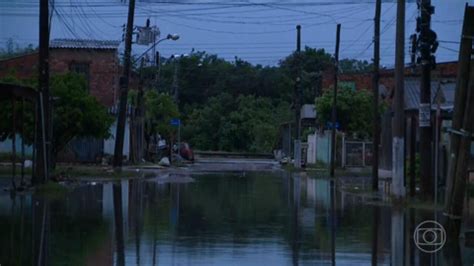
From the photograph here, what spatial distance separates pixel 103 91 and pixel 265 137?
4456cm

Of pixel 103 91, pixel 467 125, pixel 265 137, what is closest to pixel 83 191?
pixel 467 125

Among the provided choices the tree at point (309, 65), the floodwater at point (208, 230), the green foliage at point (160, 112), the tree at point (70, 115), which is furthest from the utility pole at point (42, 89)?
the tree at point (309, 65)

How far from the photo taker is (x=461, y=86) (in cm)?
1873

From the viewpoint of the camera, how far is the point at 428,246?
56.8ft

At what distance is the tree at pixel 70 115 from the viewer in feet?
132

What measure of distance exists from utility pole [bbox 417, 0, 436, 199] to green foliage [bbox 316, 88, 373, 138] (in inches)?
1578

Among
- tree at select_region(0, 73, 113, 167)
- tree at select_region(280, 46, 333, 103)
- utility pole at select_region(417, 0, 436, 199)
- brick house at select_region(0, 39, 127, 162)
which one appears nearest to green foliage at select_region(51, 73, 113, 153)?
tree at select_region(0, 73, 113, 167)

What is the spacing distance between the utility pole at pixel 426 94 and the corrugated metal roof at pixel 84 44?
36.2 meters

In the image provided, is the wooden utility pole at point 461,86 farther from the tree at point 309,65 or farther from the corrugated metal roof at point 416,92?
the tree at point 309,65

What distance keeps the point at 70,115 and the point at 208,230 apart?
2155 centimetres

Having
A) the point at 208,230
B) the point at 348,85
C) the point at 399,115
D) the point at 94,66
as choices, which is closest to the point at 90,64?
the point at 94,66

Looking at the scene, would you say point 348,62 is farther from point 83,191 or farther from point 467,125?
point 467,125

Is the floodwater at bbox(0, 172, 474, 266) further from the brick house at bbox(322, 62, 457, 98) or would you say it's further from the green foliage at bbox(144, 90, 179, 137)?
the brick house at bbox(322, 62, 457, 98)

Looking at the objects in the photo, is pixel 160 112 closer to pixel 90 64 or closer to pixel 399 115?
pixel 90 64
